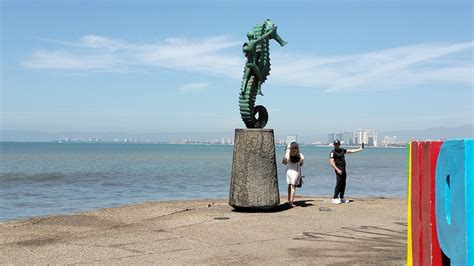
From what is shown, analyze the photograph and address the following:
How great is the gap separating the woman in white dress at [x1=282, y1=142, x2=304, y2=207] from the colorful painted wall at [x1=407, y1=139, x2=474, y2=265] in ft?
23.4

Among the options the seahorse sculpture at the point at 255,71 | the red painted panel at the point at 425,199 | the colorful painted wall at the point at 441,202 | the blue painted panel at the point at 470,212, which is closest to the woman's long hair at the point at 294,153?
the seahorse sculpture at the point at 255,71

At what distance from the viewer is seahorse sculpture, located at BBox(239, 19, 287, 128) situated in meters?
12.6

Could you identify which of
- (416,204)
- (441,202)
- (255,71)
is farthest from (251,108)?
(441,202)

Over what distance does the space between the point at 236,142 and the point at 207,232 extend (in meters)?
3.17

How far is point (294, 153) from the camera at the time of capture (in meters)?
13.2

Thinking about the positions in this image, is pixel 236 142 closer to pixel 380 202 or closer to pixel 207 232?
pixel 207 232

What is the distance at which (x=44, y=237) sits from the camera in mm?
9438

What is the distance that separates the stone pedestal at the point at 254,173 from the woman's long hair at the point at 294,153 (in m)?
1.04

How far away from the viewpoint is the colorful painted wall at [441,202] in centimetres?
428

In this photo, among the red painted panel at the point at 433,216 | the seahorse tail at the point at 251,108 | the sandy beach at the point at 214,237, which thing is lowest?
the sandy beach at the point at 214,237

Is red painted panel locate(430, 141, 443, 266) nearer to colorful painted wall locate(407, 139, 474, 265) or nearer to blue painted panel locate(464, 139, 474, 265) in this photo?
colorful painted wall locate(407, 139, 474, 265)

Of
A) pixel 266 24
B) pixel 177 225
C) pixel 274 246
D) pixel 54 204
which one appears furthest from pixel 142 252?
pixel 54 204

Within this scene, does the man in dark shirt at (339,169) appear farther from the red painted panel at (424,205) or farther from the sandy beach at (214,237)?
the red painted panel at (424,205)

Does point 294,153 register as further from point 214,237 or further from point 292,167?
point 214,237
